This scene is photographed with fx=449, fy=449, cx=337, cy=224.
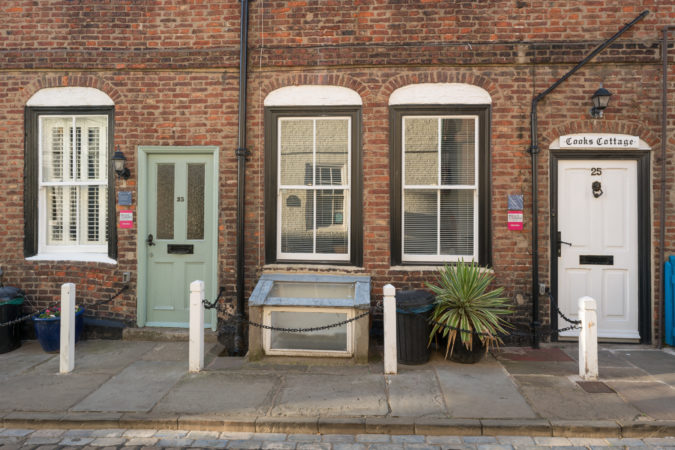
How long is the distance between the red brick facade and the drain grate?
1376mm

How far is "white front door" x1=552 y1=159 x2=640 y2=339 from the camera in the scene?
6062 mm

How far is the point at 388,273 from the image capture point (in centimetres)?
613

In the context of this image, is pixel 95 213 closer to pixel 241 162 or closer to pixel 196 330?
pixel 241 162

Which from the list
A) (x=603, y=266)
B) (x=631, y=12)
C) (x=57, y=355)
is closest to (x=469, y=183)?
(x=603, y=266)

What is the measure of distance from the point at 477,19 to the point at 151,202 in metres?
5.22

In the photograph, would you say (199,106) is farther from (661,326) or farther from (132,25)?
(661,326)

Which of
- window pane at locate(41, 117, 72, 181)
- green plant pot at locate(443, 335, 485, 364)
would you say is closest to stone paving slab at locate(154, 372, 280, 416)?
green plant pot at locate(443, 335, 485, 364)

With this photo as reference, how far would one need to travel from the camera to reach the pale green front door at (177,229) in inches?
252

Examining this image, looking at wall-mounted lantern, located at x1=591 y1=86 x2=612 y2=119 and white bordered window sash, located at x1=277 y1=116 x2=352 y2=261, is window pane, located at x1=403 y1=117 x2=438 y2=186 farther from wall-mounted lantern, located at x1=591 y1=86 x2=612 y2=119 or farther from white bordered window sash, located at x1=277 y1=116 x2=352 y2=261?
wall-mounted lantern, located at x1=591 y1=86 x2=612 y2=119

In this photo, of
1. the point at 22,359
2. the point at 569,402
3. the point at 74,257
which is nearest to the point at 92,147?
the point at 74,257

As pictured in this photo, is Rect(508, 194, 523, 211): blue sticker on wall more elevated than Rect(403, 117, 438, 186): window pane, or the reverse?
Rect(403, 117, 438, 186): window pane

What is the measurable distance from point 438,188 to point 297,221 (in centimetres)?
204

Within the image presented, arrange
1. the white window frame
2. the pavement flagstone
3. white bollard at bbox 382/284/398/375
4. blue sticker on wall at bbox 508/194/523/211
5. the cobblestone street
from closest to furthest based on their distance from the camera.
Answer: the cobblestone street
the pavement flagstone
white bollard at bbox 382/284/398/375
blue sticker on wall at bbox 508/194/523/211
the white window frame

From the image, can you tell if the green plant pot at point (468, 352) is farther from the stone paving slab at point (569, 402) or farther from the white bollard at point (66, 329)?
the white bollard at point (66, 329)
